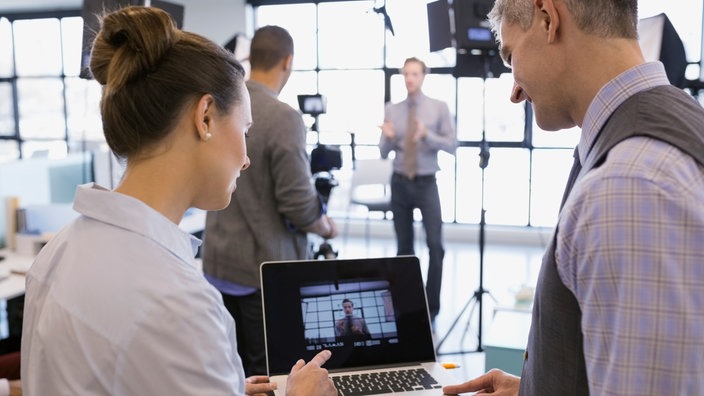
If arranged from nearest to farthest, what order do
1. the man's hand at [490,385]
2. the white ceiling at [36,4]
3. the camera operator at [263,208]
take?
the man's hand at [490,385] < the camera operator at [263,208] < the white ceiling at [36,4]

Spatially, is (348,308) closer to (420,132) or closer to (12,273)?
(12,273)

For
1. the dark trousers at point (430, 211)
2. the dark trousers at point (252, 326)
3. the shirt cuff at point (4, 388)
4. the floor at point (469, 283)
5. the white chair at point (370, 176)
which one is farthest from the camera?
the white chair at point (370, 176)

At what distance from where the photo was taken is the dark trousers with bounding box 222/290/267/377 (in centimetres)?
236

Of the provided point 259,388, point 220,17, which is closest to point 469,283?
point 220,17

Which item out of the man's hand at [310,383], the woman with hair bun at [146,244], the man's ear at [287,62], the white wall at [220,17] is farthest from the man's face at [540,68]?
the white wall at [220,17]

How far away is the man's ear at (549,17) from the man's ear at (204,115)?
1.64 feet

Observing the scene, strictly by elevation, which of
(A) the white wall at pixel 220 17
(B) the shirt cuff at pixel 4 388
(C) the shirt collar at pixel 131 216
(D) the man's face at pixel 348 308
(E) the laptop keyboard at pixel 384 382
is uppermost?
(A) the white wall at pixel 220 17

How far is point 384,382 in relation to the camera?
1350 millimetres

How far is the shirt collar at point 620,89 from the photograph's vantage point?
0.90 m

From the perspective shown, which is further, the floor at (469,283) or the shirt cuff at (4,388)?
the floor at (469,283)

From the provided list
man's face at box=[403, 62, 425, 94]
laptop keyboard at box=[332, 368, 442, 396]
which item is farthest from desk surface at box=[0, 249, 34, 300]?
man's face at box=[403, 62, 425, 94]

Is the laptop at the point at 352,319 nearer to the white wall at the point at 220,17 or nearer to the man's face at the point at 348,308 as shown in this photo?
the man's face at the point at 348,308

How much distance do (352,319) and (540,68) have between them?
0.68 m

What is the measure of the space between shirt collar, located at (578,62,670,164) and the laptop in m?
0.62
